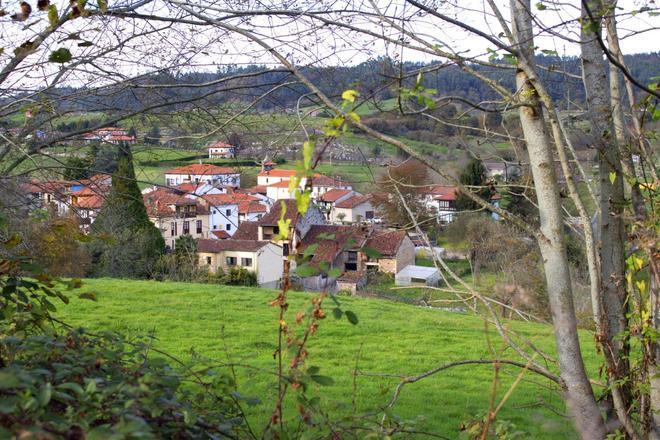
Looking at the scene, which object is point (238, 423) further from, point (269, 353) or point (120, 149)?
point (269, 353)

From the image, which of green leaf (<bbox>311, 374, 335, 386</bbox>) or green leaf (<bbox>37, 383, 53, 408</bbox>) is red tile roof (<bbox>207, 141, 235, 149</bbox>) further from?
green leaf (<bbox>37, 383, 53, 408</bbox>)

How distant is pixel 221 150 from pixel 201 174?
0.23m

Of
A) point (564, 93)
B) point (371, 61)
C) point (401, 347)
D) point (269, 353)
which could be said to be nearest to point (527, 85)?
point (371, 61)

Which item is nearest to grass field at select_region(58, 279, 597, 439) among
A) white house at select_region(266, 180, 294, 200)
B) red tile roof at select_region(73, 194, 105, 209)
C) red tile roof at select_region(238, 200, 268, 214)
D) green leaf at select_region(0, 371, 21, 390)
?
red tile roof at select_region(238, 200, 268, 214)

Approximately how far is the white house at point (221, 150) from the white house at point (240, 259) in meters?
17.4

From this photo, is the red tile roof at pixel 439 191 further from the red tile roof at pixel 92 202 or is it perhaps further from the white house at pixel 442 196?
the red tile roof at pixel 92 202

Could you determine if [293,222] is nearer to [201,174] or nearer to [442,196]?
[201,174]

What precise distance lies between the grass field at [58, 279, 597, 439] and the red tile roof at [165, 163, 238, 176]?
201 centimetres

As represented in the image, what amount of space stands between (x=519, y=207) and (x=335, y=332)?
376cm

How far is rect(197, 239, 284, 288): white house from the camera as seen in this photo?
21.8 meters

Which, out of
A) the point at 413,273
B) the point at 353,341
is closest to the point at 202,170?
the point at 353,341

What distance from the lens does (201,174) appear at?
3770 millimetres

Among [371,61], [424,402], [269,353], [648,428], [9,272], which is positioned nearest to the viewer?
[9,272]

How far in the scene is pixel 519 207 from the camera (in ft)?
25.0
